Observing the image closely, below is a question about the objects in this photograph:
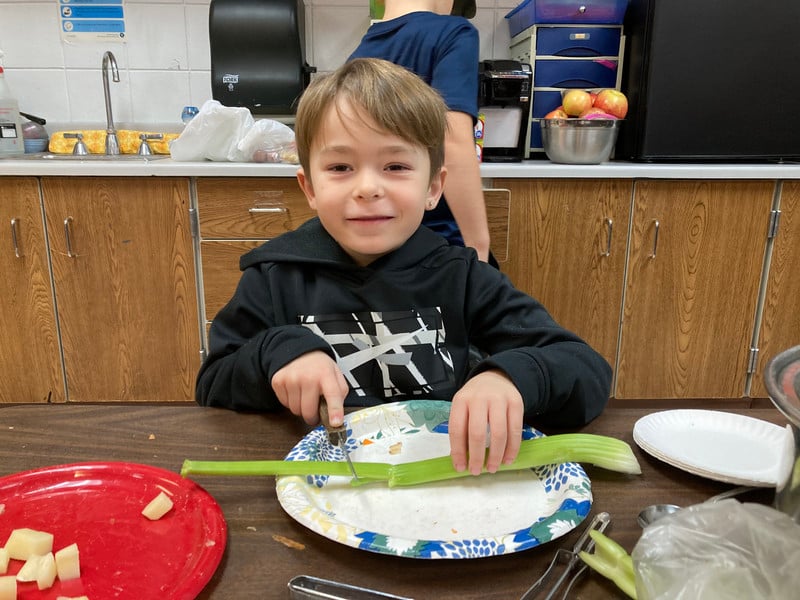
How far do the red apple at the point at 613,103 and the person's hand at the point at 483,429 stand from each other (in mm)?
1750

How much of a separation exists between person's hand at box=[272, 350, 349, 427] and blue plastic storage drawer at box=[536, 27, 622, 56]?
6.30 ft

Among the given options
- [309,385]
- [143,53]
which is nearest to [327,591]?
[309,385]

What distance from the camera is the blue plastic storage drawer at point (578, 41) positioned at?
2.23 meters

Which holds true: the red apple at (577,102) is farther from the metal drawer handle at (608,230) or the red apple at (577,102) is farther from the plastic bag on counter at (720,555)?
the plastic bag on counter at (720,555)

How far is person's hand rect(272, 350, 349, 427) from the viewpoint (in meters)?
0.63

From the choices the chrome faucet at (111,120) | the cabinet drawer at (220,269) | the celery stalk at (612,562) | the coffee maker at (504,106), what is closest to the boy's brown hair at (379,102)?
the celery stalk at (612,562)

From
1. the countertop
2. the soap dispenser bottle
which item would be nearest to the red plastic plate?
the countertop

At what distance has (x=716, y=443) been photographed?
25.5 inches

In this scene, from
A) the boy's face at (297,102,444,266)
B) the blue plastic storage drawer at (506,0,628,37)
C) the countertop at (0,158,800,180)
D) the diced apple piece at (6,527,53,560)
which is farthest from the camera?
the blue plastic storage drawer at (506,0,628,37)

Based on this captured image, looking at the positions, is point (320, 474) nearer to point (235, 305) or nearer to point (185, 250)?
point (235, 305)

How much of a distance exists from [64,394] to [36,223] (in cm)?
58

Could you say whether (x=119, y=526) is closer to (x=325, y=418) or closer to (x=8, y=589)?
(x=8, y=589)

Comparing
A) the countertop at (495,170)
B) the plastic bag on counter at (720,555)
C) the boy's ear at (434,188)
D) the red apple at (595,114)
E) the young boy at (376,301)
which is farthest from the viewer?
the red apple at (595,114)

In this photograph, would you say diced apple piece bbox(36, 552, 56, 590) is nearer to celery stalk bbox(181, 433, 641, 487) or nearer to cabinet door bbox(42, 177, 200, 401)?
celery stalk bbox(181, 433, 641, 487)
